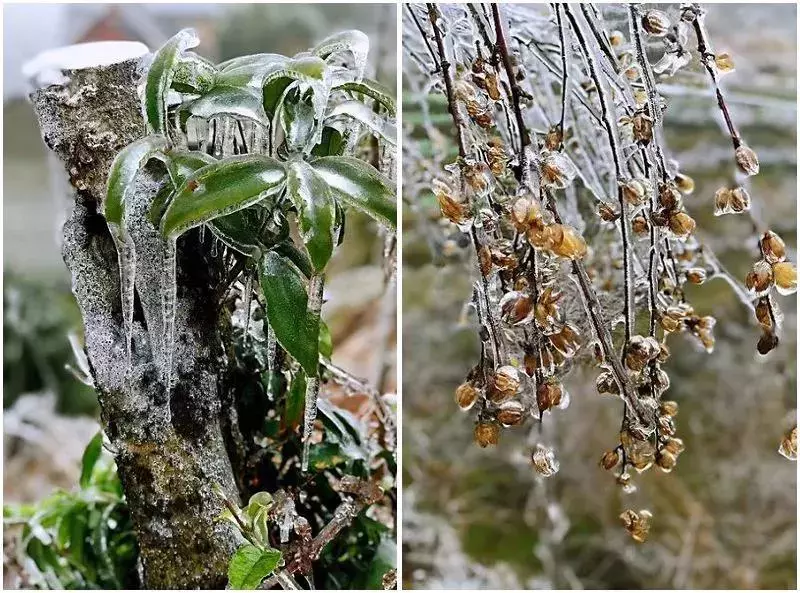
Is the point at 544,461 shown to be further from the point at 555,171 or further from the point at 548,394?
the point at 555,171

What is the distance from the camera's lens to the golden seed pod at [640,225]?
2.11ft

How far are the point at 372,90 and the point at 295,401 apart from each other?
31 centimetres

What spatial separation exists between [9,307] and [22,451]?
1.02ft

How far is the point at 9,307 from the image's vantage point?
5.38 feet

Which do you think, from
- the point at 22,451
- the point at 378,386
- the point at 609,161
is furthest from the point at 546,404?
the point at 22,451

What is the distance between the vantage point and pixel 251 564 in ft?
2.18

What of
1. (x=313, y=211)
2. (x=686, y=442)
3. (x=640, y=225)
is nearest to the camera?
(x=313, y=211)

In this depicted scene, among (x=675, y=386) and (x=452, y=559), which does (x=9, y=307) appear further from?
(x=675, y=386)

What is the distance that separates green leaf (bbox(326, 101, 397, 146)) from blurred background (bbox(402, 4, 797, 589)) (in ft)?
2.61

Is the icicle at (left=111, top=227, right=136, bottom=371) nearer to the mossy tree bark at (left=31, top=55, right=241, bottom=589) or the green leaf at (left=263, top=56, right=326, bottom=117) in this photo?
the mossy tree bark at (left=31, top=55, right=241, bottom=589)

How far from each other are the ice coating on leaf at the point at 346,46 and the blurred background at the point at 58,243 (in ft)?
1.05

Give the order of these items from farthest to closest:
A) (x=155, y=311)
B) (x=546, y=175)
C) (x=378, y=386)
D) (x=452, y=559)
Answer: (x=452, y=559)
(x=378, y=386)
(x=155, y=311)
(x=546, y=175)

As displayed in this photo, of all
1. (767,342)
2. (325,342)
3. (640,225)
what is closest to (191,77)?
(325,342)

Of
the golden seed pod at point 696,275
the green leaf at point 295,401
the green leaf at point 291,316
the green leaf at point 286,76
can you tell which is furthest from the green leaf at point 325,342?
the golden seed pod at point 696,275
